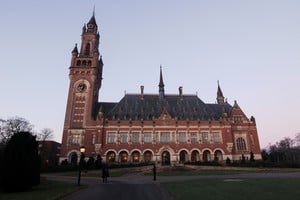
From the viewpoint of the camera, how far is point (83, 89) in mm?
63094

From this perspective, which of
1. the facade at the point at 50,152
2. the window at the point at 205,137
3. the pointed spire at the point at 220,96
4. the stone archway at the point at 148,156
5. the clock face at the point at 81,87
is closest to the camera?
the stone archway at the point at 148,156

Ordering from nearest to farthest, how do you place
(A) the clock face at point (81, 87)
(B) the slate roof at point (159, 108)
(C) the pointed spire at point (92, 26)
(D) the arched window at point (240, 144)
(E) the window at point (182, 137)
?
(E) the window at point (182, 137) < (D) the arched window at point (240, 144) < (A) the clock face at point (81, 87) < (B) the slate roof at point (159, 108) < (C) the pointed spire at point (92, 26)

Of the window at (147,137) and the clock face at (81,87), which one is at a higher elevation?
the clock face at (81,87)

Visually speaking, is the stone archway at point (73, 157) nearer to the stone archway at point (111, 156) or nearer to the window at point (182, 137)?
the stone archway at point (111, 156)

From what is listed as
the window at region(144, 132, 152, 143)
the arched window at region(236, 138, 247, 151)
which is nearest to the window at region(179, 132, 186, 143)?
the window at region(144, 132, 152, 143)

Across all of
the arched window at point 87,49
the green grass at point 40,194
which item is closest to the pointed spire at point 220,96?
the arched window at point 87,49

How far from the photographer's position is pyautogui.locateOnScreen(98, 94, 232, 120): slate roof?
209 feet

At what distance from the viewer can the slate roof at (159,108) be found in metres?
63.7

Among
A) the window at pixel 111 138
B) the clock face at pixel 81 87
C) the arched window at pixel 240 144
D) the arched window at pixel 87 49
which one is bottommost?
the arched window at pixel 240 144

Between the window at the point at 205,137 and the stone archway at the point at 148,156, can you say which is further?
the window at the point at 205,137

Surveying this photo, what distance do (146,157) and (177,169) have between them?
1662 cm

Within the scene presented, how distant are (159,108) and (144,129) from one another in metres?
9.06

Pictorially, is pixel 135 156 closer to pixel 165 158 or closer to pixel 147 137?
pixel 147 137

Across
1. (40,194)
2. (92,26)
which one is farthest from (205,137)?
(40,194)
